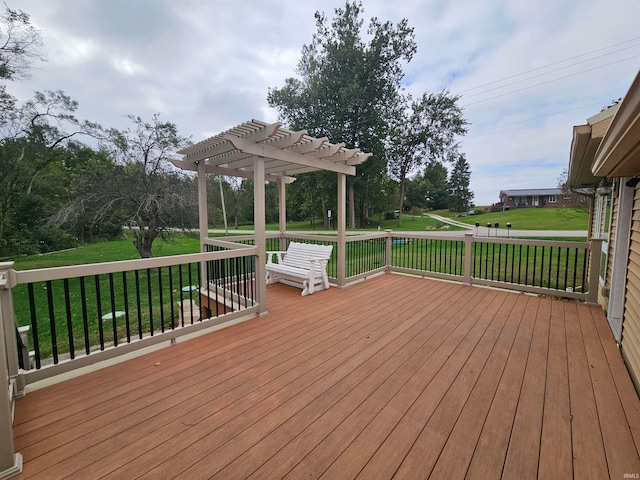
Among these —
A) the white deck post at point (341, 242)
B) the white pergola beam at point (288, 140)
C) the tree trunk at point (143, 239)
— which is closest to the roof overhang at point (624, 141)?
the white pergola beam at point (288, 140)

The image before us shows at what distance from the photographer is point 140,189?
8.93m

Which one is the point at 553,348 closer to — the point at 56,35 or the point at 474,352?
the point at 474,352

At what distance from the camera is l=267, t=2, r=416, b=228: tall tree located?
620 inches

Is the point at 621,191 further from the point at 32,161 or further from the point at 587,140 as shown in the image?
the point at 32,161

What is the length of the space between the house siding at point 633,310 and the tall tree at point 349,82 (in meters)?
14.9

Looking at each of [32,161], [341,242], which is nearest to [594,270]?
[341,242]

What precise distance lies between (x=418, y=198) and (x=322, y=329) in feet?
125

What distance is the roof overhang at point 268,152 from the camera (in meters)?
3.30

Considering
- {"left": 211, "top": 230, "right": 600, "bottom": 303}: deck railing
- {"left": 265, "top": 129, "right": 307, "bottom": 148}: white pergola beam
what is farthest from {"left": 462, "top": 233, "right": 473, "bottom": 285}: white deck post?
{"left": 265, "top": 129, "right": 307, "bottom": 148}: white pergola beam

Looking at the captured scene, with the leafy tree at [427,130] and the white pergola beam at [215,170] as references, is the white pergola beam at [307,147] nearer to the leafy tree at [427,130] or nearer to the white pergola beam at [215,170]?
the white pergola beam at [215,170]

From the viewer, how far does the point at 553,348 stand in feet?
8.86

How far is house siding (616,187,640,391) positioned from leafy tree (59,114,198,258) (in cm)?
984

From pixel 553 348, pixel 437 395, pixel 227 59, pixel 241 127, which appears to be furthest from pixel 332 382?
pixel 227 59

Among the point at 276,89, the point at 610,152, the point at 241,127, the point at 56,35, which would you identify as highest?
the point at 276,89
